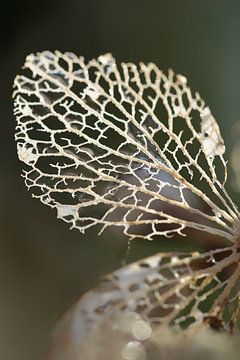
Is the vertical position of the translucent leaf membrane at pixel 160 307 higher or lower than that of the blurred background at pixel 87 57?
lower

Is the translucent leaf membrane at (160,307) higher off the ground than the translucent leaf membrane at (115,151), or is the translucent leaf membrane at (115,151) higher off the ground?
the translucent leaf membrane at (115,151)

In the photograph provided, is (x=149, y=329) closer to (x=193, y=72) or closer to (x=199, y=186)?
(x=199, y=186)

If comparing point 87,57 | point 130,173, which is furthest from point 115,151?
point 87,57

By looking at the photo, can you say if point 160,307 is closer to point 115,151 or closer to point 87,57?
point 115,151

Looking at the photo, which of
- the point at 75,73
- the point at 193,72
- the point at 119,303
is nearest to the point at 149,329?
the point at 119,303

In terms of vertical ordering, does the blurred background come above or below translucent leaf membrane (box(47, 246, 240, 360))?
above
